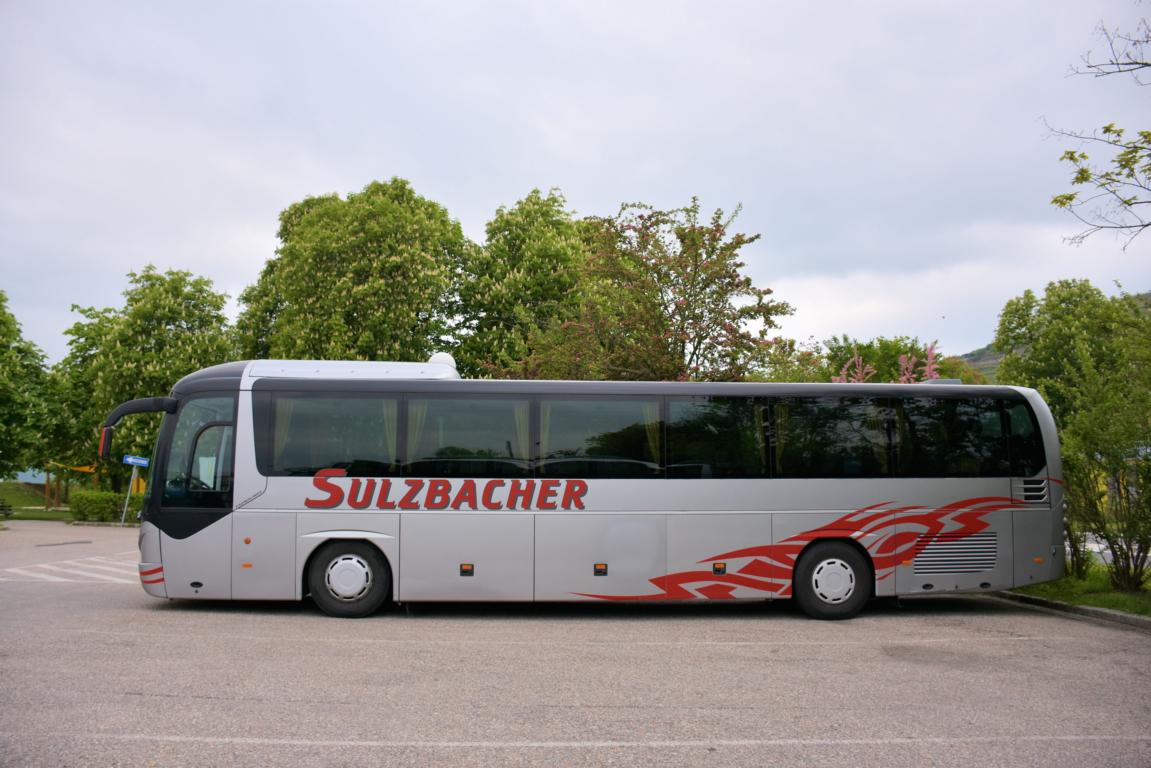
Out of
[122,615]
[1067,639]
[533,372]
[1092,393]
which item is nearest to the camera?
[1067,639]

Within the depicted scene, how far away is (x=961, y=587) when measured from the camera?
1177cm

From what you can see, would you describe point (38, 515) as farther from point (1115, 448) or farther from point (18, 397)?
point (1115, 448)

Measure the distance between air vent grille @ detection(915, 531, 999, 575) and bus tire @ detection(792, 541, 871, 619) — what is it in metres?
0.94

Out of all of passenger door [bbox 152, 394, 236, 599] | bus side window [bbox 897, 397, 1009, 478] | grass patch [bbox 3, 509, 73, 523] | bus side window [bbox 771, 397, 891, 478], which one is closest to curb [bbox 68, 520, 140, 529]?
grass patch [bbox 3, 509, 73, 523]

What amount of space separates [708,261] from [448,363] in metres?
10.5

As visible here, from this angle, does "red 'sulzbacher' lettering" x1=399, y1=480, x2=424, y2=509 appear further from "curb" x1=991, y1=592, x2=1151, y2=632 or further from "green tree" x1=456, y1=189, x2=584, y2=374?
"green tree" x1=456, y1=189, x2=584, y2=374

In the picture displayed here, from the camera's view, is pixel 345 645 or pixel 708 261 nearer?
pixel 345 645

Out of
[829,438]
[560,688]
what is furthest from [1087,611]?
[560,688]

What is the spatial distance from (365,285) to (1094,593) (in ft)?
81.8

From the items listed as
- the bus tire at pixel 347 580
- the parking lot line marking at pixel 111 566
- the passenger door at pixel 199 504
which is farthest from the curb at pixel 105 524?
the bus tire at pixel 347 580

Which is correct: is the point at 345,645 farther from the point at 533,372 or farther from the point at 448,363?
the point at 533,372

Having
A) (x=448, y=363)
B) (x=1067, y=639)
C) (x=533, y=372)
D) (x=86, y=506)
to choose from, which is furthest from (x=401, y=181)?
(x=1067, y=639)

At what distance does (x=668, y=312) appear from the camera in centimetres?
2122

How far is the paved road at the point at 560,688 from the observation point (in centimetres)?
544
